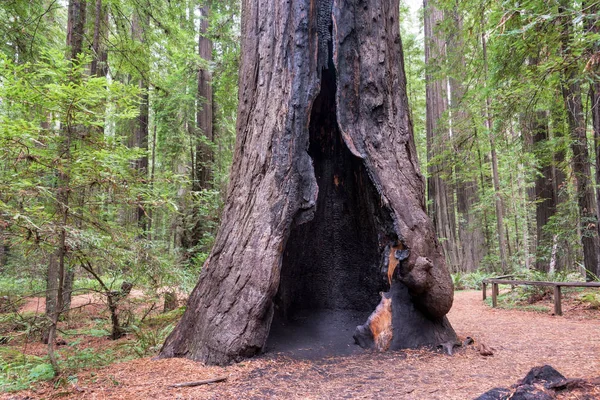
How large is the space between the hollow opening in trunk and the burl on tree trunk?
2.0 inches

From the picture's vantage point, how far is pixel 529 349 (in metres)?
4.62

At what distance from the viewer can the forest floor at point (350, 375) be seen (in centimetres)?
314

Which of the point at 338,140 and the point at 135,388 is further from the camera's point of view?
the point at 338,140

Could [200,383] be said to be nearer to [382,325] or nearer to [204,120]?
[382,325]

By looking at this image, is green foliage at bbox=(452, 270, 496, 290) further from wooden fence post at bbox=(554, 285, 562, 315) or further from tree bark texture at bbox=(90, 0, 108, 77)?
tree bark texture at bbox=(90, 0, 108, 77)

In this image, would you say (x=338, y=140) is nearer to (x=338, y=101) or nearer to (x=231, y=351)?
(x=338, y=101)

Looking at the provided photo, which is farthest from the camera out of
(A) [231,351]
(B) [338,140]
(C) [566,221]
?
(C) [566,221]

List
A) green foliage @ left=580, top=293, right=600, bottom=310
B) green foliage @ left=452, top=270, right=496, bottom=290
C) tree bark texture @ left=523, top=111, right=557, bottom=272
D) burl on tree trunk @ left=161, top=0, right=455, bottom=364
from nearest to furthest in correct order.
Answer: burl on tree trunk @ left=161, top=0, right=455, bottom=364 → green foliage @ left=580, top=293, right=600, bottom=310 → tree bark texture @ left=523, top=111, right=557, bottom=272 → green foliage @ left=452, top=270, right=496, bottom=290

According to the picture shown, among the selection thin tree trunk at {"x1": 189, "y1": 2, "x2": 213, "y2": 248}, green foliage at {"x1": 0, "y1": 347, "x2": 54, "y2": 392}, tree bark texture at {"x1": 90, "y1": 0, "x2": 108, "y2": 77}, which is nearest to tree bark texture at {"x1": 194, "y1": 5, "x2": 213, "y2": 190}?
thin tree trunk at {"x1": 189, "y1": 2, "x2": 213, "y2": 248}

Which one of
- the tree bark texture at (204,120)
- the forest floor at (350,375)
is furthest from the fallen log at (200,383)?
the tree bark texture at (204,120)

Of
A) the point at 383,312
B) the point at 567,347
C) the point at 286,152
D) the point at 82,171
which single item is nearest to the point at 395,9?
the point at 286,152

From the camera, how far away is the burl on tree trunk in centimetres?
420

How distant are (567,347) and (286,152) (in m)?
4.31

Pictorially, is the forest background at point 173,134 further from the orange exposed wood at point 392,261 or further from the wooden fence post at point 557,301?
the orange exposed wood at point 392,261
